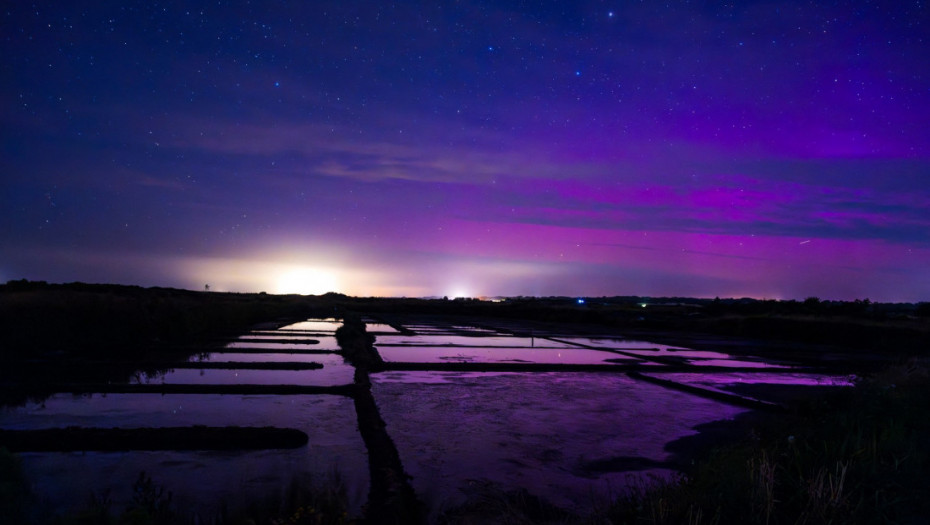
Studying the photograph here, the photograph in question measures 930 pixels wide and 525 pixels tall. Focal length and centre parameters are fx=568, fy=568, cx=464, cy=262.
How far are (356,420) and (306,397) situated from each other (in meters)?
2.04

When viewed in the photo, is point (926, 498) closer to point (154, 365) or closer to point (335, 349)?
point (154, 365)

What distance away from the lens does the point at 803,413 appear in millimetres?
7391

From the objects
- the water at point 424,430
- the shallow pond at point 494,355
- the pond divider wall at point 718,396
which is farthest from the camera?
the shallow pond at point 494,355

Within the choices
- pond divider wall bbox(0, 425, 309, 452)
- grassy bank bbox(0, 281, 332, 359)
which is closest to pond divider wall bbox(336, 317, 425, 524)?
pond divider wall bbox(0, 425, 309, 452)

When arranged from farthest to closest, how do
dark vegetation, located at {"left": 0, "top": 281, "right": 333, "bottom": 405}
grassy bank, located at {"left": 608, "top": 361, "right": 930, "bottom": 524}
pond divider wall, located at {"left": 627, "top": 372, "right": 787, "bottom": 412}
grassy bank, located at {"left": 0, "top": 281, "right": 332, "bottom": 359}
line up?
grassy bank, located at {"left": 0, "top": 281, "right": 332, "bottom": 359}
dark vegetation, located at {"left": 0, "top": 281, "right": 333, "bottom": 405}
pond divider wall, located at {"left": 627, "top": 372, "right": 787, "bottom": 412}
grassy bank, located at {"left": 608, "top": 361, "right": 930, "bottom": 524}

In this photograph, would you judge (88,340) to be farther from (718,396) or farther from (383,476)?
(718,396)

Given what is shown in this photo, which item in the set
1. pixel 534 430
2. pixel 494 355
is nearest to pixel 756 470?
pixel 534 430

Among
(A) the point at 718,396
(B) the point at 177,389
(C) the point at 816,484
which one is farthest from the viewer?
(A) the point at 718,396

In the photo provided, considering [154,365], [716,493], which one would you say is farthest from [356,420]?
[154,365]

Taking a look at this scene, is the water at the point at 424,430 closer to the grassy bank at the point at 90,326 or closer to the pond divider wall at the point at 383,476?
the pond divider wall at the point at 383,476

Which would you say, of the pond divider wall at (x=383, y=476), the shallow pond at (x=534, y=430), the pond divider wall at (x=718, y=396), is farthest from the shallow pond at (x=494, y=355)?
the pond divider wall at (x=383, y=476)

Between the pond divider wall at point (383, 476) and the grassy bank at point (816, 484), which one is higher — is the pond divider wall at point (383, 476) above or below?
below

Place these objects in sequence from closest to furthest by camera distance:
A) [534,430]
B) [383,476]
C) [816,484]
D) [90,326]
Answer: [816,484] → [383,476] → [534,430] → [90,326]

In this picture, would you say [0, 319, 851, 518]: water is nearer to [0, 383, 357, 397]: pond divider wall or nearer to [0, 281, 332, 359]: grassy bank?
[0, 383, 357, 397]: pond divider wall
